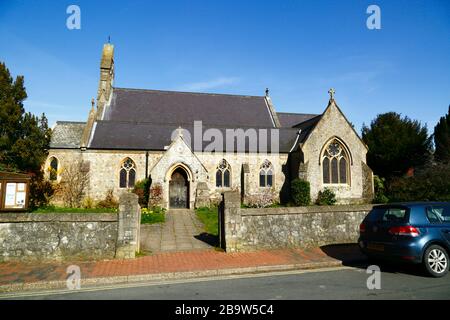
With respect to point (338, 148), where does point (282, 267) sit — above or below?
below

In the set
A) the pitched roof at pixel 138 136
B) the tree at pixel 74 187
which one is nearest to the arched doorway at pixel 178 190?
the pitched roof at pixel 138 136

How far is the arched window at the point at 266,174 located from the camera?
25.1 metres

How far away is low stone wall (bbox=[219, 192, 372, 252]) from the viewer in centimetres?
998

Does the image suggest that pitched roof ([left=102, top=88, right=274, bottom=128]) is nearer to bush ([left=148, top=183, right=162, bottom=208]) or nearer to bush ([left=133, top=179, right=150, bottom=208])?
bush ([left=133, top=179, right=150, bottom=208])

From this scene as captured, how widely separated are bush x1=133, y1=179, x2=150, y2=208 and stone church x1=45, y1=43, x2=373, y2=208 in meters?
0.75

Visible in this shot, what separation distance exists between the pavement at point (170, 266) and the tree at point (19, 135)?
13730 millimetres

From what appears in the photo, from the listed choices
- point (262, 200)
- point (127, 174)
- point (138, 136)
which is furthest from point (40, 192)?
point (262, 200)

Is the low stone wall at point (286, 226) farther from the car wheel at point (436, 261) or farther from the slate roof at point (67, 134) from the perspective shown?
the slate roof at point (67, 134)

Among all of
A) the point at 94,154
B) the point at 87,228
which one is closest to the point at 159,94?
the point at 94,154

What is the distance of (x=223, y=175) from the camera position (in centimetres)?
2439

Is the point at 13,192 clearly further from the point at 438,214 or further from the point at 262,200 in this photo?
the point at 262,200

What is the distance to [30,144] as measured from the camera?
2044cm
